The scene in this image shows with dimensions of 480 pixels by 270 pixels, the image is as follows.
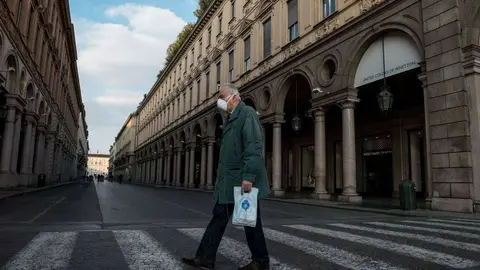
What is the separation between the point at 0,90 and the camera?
17.0 meters

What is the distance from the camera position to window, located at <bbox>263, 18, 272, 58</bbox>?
2345 cm

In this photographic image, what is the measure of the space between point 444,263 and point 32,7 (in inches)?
1106

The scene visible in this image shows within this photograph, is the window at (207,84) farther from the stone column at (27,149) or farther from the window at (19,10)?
the window at (19,10)

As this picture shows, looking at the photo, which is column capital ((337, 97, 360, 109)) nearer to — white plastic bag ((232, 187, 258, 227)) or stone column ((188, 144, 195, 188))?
white plastic bag ((232, 187, 258, 227))

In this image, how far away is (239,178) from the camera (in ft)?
12.1

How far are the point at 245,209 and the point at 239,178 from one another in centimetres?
33

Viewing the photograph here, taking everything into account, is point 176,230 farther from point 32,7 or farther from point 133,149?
point 133,149

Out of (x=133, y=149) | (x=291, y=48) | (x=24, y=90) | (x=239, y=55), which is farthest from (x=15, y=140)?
(x=133, y=149)

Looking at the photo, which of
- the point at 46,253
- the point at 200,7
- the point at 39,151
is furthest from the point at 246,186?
the point at 200,7

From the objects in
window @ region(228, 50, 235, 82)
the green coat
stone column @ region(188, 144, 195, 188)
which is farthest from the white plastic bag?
stone column @ region(188, 144, 195, 188)

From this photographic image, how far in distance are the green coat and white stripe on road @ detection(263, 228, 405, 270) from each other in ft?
4.08

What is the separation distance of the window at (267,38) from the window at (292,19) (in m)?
2.20

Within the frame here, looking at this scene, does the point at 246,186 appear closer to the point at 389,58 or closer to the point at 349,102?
the point at 389,58

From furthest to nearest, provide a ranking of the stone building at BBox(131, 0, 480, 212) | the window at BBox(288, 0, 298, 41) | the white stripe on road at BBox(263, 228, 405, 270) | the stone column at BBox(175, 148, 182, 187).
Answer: the stone column at BBox(175, 148, 182, 187) < the window at BBox(288, 0, 298, 41) < the stone building at BBox(131, 0, 480, 212) < the white stripe on road at BBox(263, 228, 405, 270)
